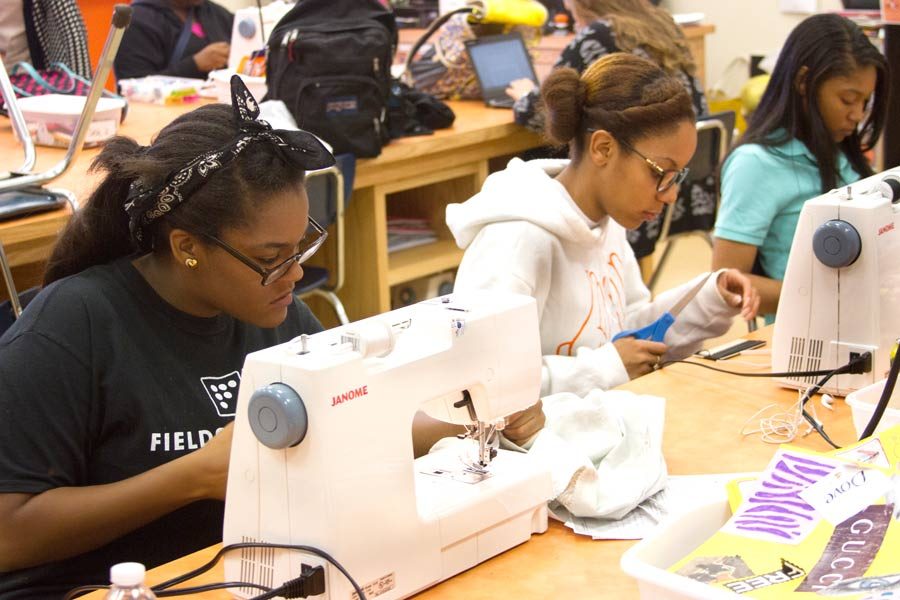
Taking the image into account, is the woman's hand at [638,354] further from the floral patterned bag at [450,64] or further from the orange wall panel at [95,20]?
the orange wall panel at [95,20]

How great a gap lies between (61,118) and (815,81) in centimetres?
192

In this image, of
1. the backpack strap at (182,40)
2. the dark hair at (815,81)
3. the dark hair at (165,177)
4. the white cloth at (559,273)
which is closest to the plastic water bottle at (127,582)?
the dark hair at (165,177)

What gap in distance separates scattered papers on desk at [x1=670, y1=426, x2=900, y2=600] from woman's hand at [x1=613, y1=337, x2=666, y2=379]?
25.5 inches

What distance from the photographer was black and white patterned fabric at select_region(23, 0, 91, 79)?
3549 millimetres

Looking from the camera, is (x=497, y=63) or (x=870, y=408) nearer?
(x=870, y=408)

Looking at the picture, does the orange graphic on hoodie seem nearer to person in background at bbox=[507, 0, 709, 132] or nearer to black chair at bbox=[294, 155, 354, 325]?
black chair at bbox=[294, 155, 354, 325]

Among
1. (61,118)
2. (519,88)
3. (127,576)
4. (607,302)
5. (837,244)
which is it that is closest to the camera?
(127,576)

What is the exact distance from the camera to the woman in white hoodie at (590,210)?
1.88 metres

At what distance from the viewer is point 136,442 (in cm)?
140

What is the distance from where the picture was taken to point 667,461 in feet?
4.81

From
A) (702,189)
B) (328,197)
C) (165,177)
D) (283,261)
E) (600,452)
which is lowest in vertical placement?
(702,189)

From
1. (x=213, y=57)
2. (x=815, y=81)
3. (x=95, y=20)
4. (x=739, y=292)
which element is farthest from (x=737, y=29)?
(x=739, y=292)

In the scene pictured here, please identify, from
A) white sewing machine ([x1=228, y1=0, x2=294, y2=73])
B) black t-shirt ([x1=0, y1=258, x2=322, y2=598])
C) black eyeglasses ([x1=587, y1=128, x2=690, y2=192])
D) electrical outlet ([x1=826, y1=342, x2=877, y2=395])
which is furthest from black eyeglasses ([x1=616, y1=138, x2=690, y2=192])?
white sewing machine ([x1=228, y1=0, x2=294, y2=73])

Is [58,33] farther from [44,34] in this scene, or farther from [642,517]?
[642,517]
